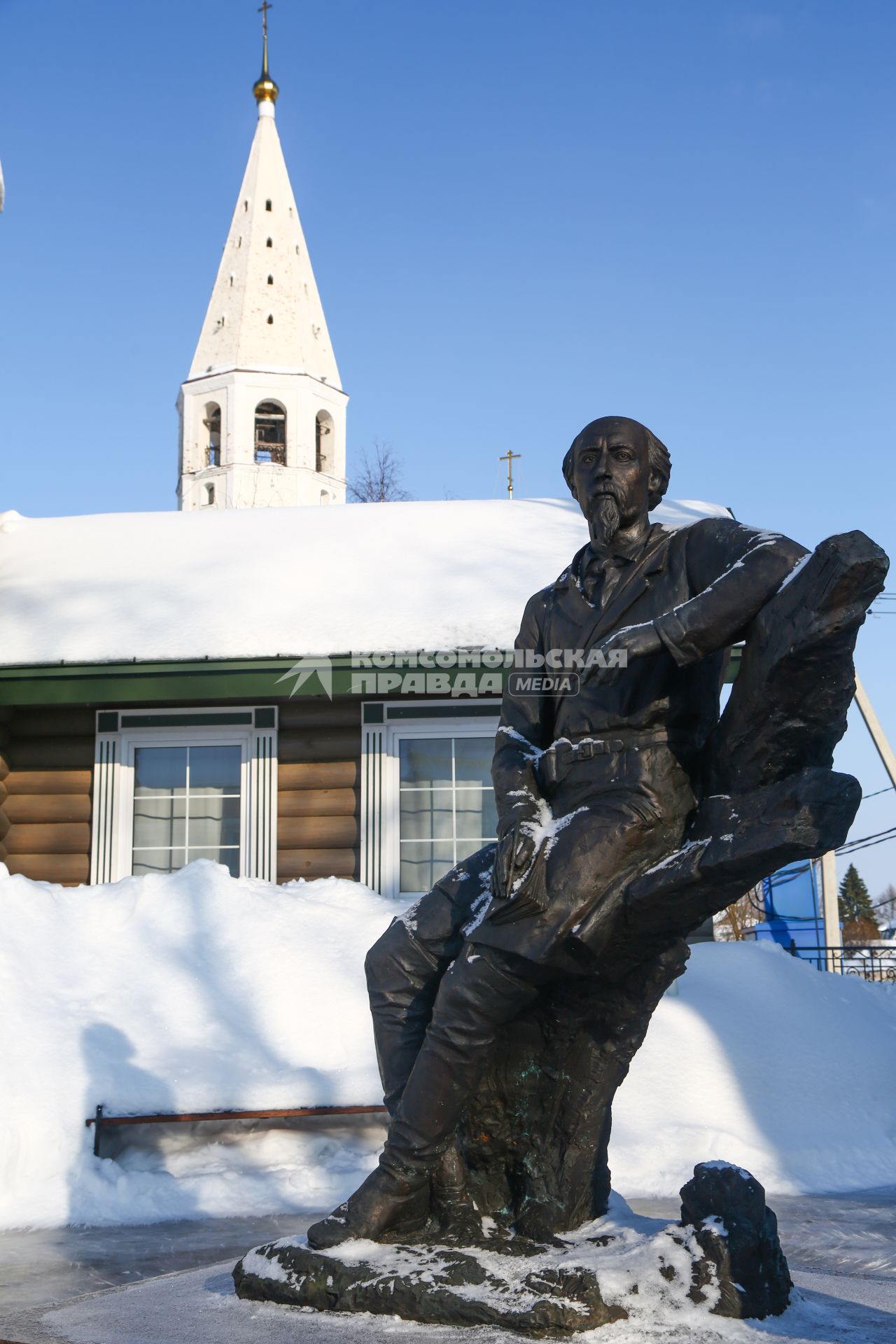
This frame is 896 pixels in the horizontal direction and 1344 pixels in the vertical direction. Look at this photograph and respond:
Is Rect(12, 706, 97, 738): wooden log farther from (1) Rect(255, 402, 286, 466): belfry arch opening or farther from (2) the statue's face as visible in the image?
(1) Rect(255, 402, 286, 466): belfry arch opening

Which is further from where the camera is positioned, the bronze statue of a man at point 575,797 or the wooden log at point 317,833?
the wooden log at point 317,833

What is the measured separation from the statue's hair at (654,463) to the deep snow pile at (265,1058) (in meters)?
3.92

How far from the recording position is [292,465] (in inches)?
1586

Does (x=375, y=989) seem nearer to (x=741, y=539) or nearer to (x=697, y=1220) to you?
(x=697, y=1220)

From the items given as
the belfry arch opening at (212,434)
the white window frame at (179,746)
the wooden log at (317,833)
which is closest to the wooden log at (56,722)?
the white window frame at (179,746)

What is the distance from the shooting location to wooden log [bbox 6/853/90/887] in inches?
408

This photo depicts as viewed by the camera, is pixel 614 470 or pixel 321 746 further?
pixel 321 746

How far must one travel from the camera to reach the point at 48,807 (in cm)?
1045

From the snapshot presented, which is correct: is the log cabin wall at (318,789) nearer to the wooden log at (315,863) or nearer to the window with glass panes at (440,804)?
the wooden log at (315,863)

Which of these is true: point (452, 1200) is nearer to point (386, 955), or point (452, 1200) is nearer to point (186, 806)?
point (386, 955)

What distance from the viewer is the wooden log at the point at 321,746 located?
10266mm

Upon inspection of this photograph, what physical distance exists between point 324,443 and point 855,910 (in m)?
35.3

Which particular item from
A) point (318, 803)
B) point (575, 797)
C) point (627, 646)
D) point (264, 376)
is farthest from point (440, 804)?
point (264, 376)

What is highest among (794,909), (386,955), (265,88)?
(265,88)
